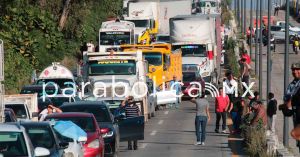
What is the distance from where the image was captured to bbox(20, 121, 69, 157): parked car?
2023cm

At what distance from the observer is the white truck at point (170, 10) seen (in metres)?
81.6

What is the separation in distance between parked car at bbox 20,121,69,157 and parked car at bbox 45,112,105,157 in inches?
136

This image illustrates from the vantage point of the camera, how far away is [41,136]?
68.0ft

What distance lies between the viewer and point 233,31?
9762cm

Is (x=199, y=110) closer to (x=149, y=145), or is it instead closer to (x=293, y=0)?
(x=149, y=145)

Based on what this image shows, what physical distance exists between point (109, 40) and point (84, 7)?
145 inches

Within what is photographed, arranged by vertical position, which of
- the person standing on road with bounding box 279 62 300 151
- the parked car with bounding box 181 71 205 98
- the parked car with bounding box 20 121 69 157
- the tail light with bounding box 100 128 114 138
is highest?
the person standing on road with bounding box 279 62 300 151

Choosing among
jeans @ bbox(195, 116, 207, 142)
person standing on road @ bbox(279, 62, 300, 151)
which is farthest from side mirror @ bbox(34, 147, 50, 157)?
jeans @ bbox(195, 116, 207, 142)

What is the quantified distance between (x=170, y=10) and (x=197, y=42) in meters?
21.6

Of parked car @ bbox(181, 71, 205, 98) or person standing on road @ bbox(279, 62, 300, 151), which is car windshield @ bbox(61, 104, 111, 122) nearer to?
person standing on road @ bbox(279, 62, 300, 151)

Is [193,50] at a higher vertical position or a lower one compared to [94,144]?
lower

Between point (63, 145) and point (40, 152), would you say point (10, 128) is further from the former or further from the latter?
point (63, 145)

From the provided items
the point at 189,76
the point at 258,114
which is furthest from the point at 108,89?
the point at 189,76

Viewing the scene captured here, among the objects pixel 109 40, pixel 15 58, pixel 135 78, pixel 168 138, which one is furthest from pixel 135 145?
pixel 109 40
